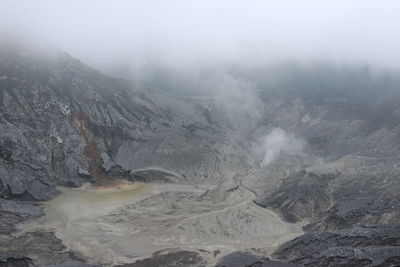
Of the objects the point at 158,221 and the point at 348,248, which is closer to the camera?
the point at 348,248

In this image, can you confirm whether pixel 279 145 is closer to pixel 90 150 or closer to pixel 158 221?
pixel 90 150

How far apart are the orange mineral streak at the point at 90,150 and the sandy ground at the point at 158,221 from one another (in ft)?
12.1

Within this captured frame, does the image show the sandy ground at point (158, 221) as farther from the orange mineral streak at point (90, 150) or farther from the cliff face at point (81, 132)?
the cliff face at point (81, 132)

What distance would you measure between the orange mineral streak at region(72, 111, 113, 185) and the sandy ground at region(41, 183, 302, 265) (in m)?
3.69

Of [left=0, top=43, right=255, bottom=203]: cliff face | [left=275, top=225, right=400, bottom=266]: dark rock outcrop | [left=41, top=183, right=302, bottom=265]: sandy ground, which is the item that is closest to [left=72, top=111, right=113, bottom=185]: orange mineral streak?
[left=0, top=43, right=255, bottom=203]: cliff face

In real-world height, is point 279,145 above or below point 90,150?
above

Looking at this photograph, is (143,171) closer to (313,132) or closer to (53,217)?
(53,217)

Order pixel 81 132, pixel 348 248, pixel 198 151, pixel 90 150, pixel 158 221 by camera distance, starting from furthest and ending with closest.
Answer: pixel 81 132, pixel 198 151, pixel 90 150, pixel 158 221, pixel 348 248

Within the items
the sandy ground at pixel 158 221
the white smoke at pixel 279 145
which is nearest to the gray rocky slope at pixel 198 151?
the white smoke at pixel 279 145

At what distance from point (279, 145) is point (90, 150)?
35411 mm

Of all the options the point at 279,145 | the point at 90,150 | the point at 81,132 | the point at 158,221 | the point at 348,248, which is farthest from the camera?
the point at 279,145

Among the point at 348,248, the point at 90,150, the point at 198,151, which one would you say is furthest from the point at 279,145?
the point at 348,248

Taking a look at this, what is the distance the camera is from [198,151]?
94250mm

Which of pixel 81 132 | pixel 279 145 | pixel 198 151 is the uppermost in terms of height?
pixel 279 145
